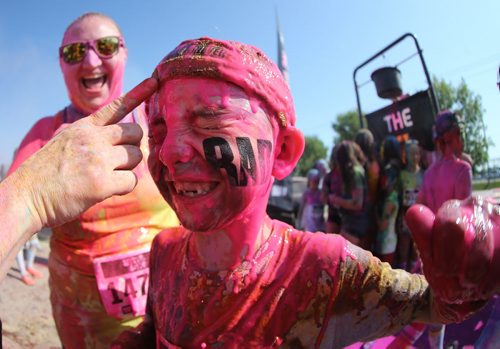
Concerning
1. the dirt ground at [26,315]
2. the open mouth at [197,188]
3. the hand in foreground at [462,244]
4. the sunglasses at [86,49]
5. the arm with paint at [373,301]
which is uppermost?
the sunglasses at [86,49]

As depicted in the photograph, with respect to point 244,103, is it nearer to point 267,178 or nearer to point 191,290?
point 267,178

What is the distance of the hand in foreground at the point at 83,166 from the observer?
1111 mm

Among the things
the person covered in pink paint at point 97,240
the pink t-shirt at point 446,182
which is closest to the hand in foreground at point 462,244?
the person covered in pink paint at point 97,240

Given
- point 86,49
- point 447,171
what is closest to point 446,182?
point 447,171

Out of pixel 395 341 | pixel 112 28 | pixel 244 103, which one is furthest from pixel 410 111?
pixel 244 103

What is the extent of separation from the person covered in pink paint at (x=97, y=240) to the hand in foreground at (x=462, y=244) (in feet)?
4.34

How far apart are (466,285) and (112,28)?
2.05 metres

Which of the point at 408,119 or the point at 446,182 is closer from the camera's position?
the point at 446,182

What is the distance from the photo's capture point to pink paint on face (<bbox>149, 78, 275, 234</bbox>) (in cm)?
113

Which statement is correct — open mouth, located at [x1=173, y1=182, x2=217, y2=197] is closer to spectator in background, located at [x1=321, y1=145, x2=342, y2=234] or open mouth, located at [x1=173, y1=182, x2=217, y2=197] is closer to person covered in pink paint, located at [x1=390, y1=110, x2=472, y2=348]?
person covered in pink paint, located at [x1=390, y1=110, x2=472, y2=348]

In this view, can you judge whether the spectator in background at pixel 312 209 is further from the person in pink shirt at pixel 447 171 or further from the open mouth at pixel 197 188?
the open mouth at pixel 197 188

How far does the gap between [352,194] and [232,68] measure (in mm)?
3173

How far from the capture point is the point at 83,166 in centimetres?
115

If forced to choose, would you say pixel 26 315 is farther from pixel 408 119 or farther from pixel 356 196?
pixel 408 119
